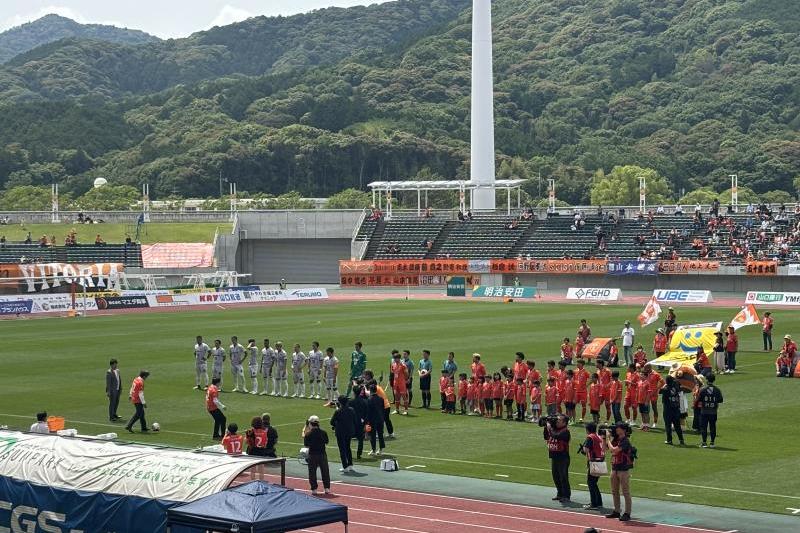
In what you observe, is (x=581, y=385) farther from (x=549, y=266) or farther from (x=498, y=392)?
(x=549, y=266)

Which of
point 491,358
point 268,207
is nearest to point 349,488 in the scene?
point 491,358

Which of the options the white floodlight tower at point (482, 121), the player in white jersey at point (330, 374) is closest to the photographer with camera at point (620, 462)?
the player in white jersey at point (330, 374)

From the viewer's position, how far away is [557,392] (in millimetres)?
32531

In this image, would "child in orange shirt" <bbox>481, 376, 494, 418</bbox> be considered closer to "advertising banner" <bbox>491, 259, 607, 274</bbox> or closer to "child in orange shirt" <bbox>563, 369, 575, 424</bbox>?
"child in orange shirt" <bbox>563, 369, 575, 424</bbox>

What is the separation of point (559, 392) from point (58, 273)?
2521 inches

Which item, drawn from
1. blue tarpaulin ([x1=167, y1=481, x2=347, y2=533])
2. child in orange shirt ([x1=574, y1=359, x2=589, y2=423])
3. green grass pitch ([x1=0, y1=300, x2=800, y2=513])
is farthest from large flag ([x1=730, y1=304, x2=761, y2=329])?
blue tarpaulin ([x1=167, y1=481, x2=347, y2=533])

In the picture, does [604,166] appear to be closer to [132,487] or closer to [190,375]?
[190,375]

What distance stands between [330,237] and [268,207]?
36578 millimetres

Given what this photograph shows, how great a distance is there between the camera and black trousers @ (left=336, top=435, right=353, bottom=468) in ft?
90.0

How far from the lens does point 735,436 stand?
31.4 metres

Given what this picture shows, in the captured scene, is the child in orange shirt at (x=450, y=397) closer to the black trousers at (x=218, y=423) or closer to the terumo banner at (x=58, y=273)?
the black trousers at (x=218, y=423)

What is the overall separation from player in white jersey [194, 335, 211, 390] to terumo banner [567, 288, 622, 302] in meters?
40.7

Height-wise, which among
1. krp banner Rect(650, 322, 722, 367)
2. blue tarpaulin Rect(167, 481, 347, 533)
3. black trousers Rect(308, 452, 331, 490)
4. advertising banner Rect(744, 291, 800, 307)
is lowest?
black trousers Rect(308, 452, 331, 490)

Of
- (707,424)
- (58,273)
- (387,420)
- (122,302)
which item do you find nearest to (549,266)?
(122,302)
